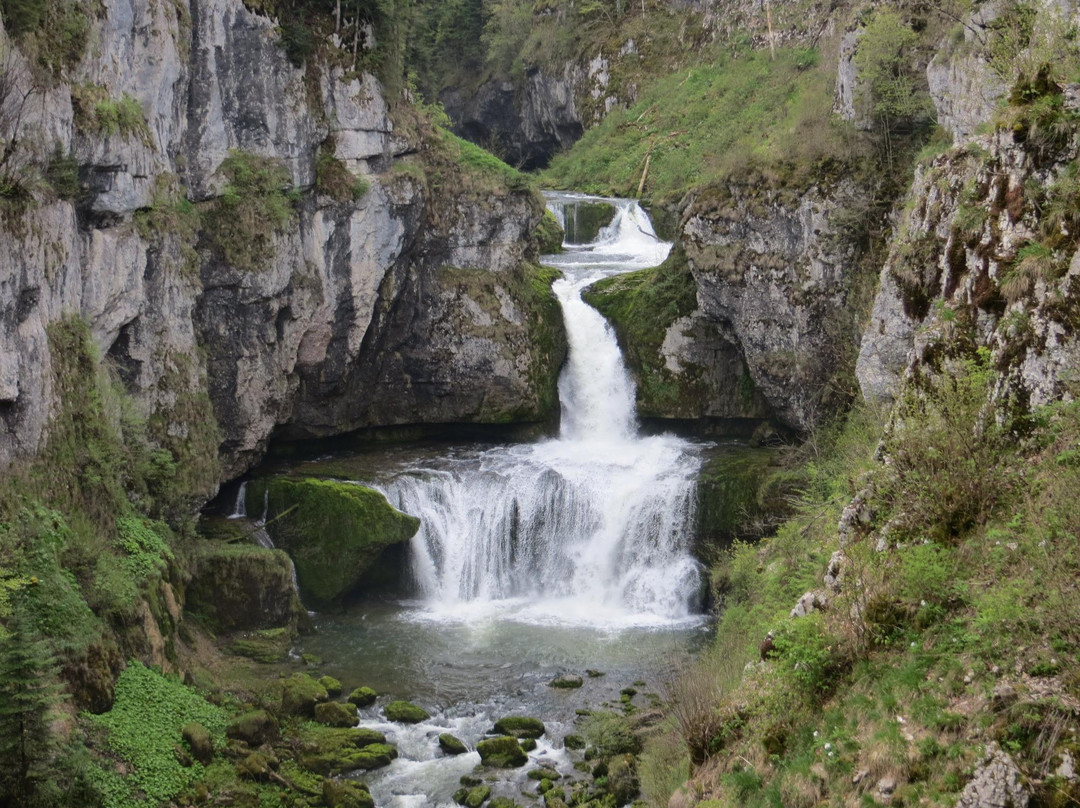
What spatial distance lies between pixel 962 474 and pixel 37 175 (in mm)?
15144

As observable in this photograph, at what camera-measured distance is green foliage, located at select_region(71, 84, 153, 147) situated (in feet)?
58.3

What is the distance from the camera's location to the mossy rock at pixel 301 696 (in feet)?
58.0

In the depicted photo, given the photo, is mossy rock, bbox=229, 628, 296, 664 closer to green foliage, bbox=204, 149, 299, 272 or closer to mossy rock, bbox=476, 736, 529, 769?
mossy rock, bbox=476, 736, 529, 769

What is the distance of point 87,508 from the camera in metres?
17.4

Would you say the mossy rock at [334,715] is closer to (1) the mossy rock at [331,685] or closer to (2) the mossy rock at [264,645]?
(1) the mossy rock at [331,685]

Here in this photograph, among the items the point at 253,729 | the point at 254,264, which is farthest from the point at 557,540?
the point at 254,264

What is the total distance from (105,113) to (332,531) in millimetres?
10689

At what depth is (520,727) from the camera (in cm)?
1739

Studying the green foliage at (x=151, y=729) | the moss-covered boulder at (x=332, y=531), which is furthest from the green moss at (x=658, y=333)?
the green foliage at (x=151, y=729)

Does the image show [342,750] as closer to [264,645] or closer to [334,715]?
[334,715]

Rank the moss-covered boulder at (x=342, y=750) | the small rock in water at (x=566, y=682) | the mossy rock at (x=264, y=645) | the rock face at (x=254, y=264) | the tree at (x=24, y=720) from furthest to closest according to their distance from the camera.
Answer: the mossy rock at (x=264, y=645)
the small rock in water at (x=566, y=682)
the rock face at (x=254, y=264)
the moss-covered boulder at (x=342, y=750)
the tree at (x=24, y=720)

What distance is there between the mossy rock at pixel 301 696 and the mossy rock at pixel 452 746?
8.59 ft

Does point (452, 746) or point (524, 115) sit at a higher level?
point (524, 115)

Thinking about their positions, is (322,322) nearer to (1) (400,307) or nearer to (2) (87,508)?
(1) (400,307)
